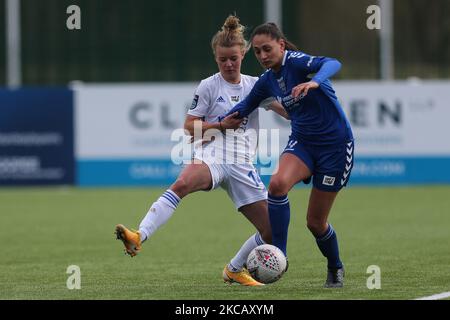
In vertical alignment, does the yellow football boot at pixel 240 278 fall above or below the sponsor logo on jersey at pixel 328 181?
below

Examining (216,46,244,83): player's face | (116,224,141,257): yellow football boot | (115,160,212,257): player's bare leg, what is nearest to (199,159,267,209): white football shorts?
(115,160,212,257): player's bare leg

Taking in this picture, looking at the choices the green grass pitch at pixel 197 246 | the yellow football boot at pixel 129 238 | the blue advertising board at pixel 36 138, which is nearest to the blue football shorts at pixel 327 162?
the green grass pitch at pixel 197 246

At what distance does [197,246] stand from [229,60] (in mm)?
4049

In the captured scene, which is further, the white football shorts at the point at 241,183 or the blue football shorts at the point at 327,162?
the white football shorts at the point at 241,183

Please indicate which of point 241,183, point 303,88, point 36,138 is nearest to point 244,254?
point 241,183

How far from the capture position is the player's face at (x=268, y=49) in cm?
875

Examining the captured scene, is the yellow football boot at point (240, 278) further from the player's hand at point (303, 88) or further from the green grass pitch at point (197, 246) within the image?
the player's hand at point (303, 88)

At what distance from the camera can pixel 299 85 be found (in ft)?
27.2

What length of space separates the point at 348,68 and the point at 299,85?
16264 millimetres

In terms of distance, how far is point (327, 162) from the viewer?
8781 millimetres

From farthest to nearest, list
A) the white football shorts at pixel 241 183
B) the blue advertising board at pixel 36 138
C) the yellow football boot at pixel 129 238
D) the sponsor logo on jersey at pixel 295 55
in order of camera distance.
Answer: the blue advertising board at pixel 36 138, the white football shorts at pixel 241 183, the sponsor logo on jersey at pixel 295 55, the yellow football boot at pixel 129 238

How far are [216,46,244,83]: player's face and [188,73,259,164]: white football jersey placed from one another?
12cm

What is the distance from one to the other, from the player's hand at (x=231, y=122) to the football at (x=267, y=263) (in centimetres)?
106
